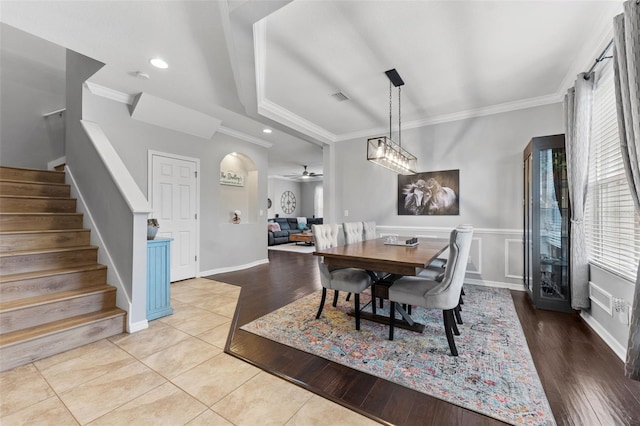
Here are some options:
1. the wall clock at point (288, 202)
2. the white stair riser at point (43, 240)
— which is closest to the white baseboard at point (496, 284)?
the white stair riser at point (43, 240)

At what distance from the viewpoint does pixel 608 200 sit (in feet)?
8.04

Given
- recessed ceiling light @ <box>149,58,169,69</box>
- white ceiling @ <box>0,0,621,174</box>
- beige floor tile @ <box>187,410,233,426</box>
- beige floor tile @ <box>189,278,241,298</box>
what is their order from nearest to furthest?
beige floor tile @ <box>187,410,233,426</box> < white ceiling @ <box>0,0,621,174</box> < recessed ceiling light @ <box>149,58,169,69</box> < beige floor tile @ <box>189,278,241,298</box>

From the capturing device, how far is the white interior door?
399 centimetres

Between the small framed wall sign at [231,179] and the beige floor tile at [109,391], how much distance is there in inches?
158

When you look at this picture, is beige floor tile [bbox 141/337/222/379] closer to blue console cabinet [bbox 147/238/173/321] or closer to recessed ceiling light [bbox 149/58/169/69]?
blue console cabinet [bbox 147/238/173/321]

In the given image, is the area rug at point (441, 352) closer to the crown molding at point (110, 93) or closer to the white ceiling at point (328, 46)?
the white ceiling at point (328, 46)

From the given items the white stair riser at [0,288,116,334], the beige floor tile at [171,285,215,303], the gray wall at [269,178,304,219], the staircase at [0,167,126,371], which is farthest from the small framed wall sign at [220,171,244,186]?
the gray wall at [269,178,304,219]

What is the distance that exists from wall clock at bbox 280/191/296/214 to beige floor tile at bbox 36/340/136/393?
9888mm

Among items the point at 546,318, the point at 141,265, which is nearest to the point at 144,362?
the point at 141,265

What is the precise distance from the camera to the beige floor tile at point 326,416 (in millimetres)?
1425

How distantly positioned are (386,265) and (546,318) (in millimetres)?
2041

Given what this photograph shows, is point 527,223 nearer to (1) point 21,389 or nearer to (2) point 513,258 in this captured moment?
(2) point 513,258

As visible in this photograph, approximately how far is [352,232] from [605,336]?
8.28 feet

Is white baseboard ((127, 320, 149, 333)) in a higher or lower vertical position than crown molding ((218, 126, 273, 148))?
lower
